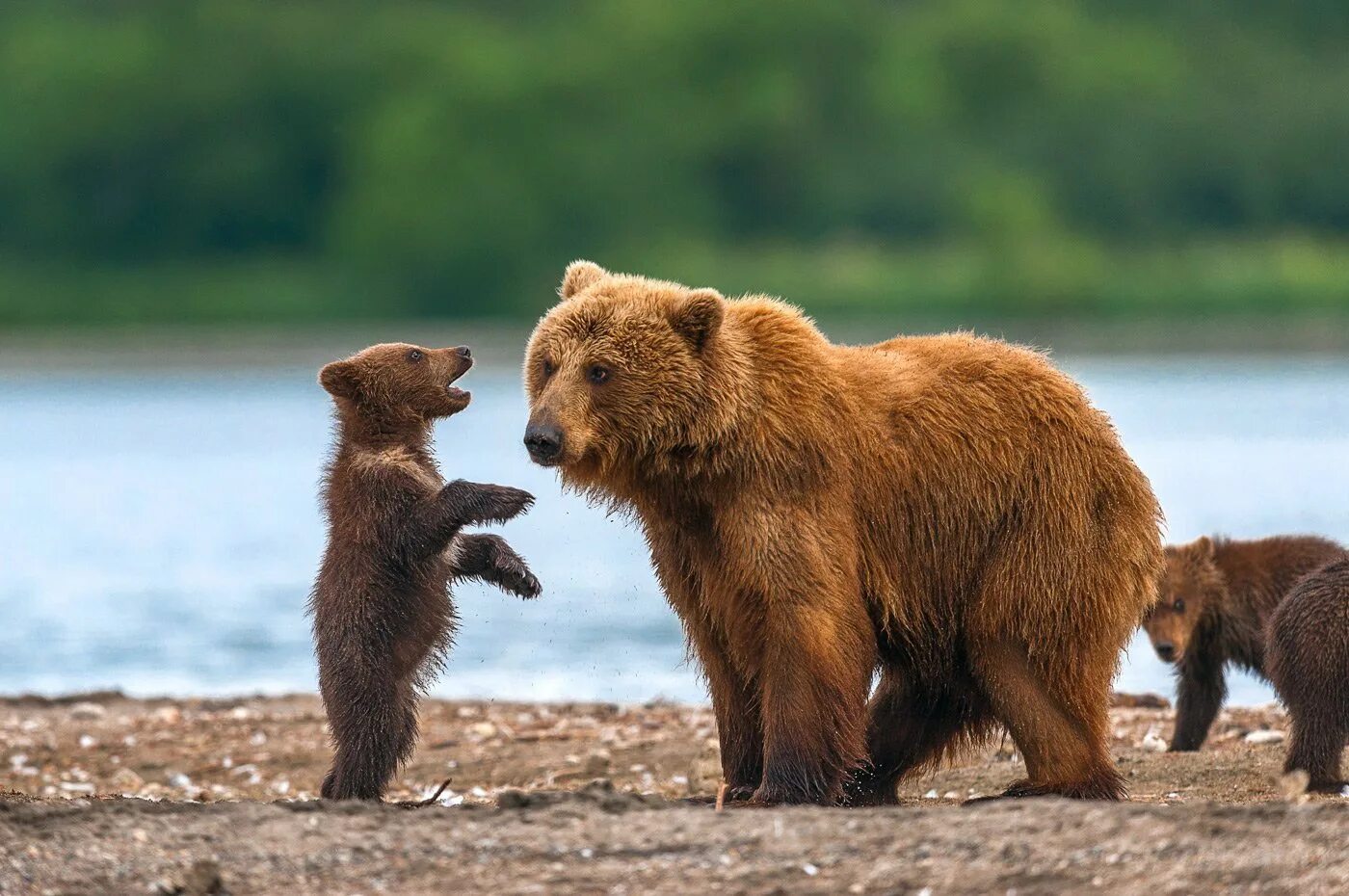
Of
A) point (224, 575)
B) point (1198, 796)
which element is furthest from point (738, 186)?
point (1198, 796)

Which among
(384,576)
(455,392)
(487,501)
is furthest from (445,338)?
(487,501)

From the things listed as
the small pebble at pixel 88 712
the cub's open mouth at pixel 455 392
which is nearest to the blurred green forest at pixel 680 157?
the small pebble at pixel 88 712

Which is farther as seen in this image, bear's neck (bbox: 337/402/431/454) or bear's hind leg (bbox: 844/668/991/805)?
bear's neck (bbox: 337/402/431/454)

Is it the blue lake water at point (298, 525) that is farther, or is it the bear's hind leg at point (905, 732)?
the blue lake water at point (298, 525)

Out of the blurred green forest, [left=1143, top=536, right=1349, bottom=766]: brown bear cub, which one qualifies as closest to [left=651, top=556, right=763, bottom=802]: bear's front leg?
[left=1143, top=536, right=1349, bottom=766]: brown bear cub

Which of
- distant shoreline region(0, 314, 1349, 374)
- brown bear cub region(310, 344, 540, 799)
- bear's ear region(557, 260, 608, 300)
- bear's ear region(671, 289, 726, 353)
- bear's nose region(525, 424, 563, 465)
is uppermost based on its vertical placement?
distant shoreline region(0, 314, 1349, 374)

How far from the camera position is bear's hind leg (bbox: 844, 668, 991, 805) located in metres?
7.07

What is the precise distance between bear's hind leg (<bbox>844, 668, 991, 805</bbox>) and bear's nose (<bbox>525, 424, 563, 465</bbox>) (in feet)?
4.89

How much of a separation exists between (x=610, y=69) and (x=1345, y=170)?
64.9 feet

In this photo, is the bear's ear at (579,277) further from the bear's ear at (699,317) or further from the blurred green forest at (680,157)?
the blurred green forest at (680,157)

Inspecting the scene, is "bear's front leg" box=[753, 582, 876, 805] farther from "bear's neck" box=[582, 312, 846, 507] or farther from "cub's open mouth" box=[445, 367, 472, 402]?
"cub's open mouth" box=[445, 367, 472, 402]

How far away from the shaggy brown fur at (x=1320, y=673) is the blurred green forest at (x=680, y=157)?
39.2 m

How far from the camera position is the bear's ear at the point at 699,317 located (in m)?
6.41

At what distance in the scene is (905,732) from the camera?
715 cm
